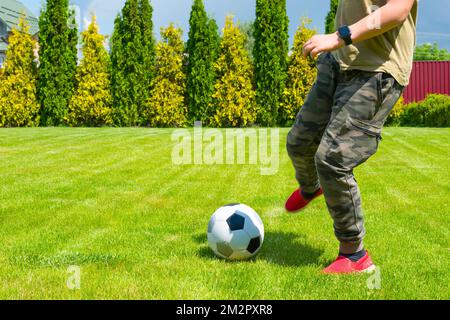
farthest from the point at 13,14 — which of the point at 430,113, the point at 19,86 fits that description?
the point at 430,113

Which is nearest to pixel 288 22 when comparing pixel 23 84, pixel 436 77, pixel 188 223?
pixel 23 84

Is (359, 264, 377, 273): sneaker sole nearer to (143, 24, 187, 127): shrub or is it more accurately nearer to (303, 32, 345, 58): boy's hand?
(303, 32, 345, 58): boy's hand

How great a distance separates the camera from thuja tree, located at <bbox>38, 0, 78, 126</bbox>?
2039 centimetres

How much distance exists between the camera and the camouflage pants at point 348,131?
2988 mm

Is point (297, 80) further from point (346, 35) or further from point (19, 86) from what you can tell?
point (346, 35)

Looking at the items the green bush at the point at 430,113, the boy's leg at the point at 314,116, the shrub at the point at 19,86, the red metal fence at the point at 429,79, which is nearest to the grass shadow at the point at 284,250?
the boy's leg at the point at 314,116

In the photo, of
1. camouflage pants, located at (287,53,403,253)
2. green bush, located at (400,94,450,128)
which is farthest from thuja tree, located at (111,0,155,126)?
camouflage pants, located at (287,53,403,253)

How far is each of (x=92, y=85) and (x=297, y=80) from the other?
834cm

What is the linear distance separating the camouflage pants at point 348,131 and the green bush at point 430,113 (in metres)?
18.8

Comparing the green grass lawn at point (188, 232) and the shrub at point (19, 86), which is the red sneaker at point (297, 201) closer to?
the green grass lawn at point (188, 232)

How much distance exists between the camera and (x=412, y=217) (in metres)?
4.82

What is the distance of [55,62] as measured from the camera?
20438mm
